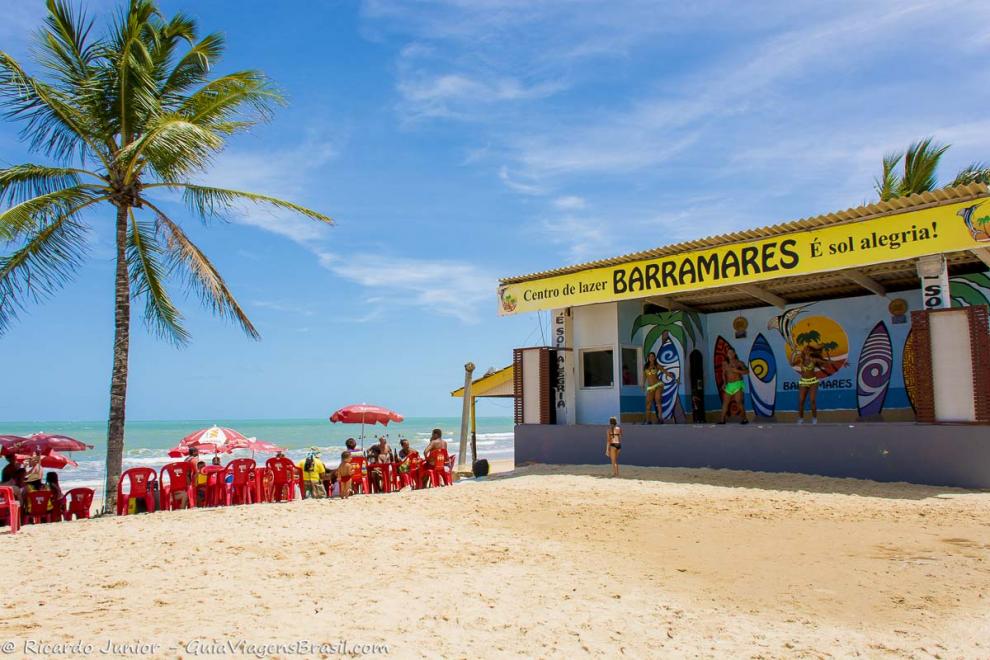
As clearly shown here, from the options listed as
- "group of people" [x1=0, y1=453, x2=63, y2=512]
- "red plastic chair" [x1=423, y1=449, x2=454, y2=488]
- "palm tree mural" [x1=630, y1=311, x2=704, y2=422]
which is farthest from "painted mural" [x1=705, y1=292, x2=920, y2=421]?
"group of people" [x1=0, y1=453, x2=63, y2=512]

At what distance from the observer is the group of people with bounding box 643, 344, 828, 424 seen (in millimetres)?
14797

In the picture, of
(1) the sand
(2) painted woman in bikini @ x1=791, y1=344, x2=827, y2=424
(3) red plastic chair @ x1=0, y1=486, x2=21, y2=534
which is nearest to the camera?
(1) the sand

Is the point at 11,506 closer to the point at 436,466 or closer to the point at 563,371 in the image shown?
the point at 436,466

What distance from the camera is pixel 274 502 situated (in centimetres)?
1233

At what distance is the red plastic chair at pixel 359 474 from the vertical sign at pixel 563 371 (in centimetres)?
517

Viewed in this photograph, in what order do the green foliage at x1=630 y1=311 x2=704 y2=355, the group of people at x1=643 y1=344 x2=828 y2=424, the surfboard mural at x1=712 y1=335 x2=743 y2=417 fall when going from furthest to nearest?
the surfboard mural at x1=712 y1=335 x2=743 y2=417 < the green foliage at x1=630 y1=311 x2=704 y2=355 < the group of people at x1=643 y1=344 x2=828 y2=424

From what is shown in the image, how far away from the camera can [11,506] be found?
9.17 m

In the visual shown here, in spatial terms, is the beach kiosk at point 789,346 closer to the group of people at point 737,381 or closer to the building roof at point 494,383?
the group of people at point 737,381

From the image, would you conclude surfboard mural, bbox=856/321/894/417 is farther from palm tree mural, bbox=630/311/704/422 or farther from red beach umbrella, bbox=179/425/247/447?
A: red beach umbrella, bbox=179/425/247/447

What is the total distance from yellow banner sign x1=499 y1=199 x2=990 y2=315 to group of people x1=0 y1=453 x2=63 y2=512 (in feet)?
33.1

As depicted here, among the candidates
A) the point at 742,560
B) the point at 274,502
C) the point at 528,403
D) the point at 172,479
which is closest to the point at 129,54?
the point at 172,479

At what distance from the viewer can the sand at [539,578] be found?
466cm

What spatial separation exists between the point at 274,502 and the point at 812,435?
929cm
